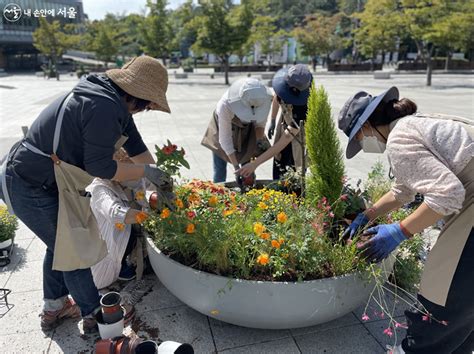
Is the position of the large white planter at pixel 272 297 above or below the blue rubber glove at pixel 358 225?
below

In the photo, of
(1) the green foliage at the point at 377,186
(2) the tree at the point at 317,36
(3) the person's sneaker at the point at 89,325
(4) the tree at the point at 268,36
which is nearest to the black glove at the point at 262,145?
(1) the green foliage at the point at 377,186

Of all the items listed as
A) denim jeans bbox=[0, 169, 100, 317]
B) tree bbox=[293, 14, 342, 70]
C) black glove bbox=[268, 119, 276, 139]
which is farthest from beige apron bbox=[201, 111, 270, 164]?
tree bbox=[293, 14, 342, 70]

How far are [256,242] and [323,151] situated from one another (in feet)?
2.48

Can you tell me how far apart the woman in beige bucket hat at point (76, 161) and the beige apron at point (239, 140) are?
131 centimetres

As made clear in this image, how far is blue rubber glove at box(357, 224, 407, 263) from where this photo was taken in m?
1.77

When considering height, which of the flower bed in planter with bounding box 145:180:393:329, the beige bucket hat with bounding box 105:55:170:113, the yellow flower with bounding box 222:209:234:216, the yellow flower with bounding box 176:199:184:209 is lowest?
the flower bed in planter with bounding box 145:180:393:329

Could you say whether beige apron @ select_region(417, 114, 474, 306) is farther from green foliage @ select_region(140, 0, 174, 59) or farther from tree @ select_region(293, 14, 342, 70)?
tree @ select_region(293, 14, 342, 70)

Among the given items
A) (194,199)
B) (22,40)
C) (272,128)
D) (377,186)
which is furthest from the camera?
(22,40)

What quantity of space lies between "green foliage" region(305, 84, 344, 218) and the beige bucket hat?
3.07 ft

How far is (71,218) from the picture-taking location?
6.90 feet

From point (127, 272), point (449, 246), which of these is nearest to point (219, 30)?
point (127, 272)

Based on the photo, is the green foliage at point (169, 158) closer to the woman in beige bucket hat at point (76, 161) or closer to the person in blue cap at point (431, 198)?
the woman in beige bucket hat at point (76, 161)

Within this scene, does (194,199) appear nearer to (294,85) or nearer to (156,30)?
(294,85)

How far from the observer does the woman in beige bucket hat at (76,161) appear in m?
1.91
